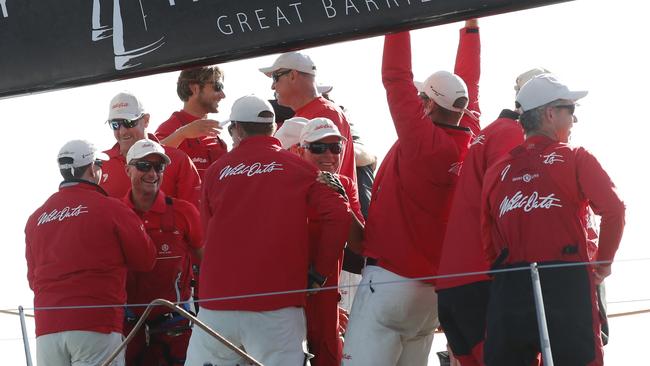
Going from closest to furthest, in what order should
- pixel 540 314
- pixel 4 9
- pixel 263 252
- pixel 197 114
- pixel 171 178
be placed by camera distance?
pixel 540 314
pixel 263 252
pixel 4 9
pixel 171 178
pixel 197 114

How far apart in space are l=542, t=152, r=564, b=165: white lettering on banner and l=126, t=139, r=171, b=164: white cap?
2.13 m

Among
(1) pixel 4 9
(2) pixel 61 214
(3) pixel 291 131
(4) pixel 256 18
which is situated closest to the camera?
(4) pixel 256 18

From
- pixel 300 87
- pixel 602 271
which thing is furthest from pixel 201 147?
pixel 602 271

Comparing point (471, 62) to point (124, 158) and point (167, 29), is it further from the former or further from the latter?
point (124, 158)

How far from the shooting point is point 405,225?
5.48 metres

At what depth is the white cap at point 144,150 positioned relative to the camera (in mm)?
6273

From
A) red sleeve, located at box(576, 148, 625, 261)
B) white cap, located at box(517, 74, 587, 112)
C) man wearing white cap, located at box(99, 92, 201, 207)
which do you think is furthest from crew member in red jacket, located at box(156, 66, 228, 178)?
red sleeve, located at box(576, 148, 625, 261)

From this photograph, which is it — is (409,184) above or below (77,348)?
above

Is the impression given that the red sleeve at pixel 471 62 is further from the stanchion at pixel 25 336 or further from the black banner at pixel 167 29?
the stanchion at pixel 25 336

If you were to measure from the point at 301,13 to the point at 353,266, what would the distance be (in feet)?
5.18

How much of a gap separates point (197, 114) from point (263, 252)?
208 centimetres

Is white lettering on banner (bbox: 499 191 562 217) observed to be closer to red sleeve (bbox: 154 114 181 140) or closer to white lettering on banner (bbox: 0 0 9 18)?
white lettering on banner (bbox: 0 0 9 18)

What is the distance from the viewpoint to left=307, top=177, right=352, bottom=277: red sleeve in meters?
5.39

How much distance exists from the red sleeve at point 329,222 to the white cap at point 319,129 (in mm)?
356
